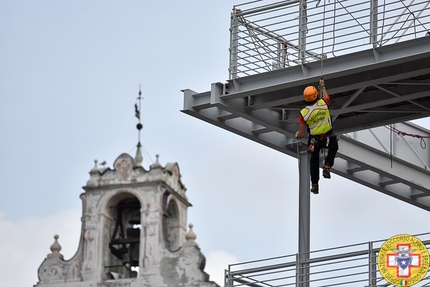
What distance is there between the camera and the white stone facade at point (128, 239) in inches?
2055

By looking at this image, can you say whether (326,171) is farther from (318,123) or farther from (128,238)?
(128,238)

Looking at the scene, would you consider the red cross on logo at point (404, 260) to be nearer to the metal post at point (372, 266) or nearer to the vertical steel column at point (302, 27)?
the metal post at point (372, 266)

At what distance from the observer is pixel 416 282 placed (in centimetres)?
2434

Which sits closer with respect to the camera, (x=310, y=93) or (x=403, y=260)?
(x=310, y=93)

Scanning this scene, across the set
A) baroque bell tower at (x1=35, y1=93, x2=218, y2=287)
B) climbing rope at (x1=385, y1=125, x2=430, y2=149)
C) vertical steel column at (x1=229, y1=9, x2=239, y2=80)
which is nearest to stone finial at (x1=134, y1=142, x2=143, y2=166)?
baroque bell tower at (x1=35, y1=93, x2=218, y2=287)

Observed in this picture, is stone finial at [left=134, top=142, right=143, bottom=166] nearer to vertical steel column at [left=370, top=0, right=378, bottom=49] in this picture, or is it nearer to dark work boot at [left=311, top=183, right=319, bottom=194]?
vertical steel column at [left=370, top=0, right=378, bottom=49]

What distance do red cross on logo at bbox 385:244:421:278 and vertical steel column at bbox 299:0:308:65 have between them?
377cm

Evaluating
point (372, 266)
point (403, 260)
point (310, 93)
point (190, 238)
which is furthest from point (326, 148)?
point (190, 238)

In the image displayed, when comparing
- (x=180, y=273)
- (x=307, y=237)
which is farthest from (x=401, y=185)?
(x=180, y=273)

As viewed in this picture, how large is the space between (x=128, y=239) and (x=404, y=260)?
95.0 feet

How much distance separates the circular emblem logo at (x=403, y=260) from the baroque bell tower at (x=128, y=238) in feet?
89.7

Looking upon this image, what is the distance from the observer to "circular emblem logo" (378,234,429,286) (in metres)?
24.4

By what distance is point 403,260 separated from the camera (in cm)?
2477

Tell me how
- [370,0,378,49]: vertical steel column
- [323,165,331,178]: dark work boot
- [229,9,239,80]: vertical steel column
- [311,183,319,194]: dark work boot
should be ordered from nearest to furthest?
1. [323,165,331,178]: dark work boot
2. [311,183,319,194]: dark work boot
3. [370,0,378,49]: vertical steel column
4. [229,9,239,80]: vertical steel column
